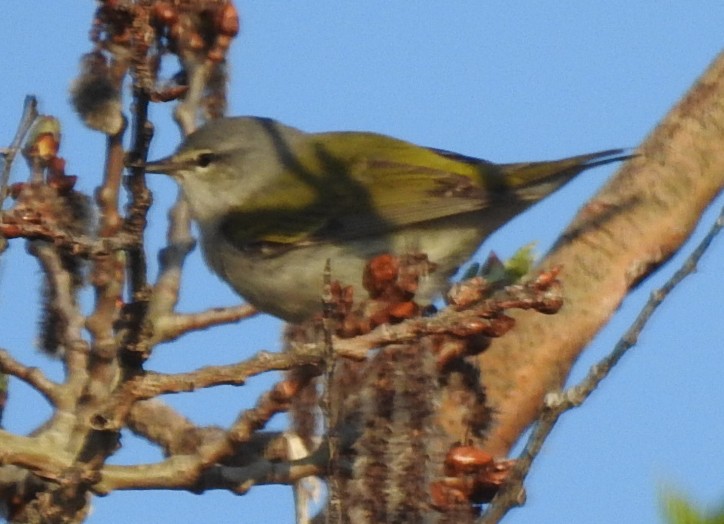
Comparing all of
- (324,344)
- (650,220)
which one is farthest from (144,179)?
(650,220)

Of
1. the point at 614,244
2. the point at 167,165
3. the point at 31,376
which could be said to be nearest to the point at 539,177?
the point at 614,244

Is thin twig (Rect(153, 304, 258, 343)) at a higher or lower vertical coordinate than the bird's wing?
lower

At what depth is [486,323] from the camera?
116 inches

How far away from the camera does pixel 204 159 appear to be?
19.2 ft

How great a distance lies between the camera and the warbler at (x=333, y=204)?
17.3ft

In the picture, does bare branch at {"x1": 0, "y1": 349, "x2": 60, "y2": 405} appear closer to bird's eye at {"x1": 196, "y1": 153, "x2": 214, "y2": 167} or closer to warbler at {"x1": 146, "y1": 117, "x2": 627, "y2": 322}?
warbler at {"x1": 146, "y1": 117, "x2": 627, "y2": 322}

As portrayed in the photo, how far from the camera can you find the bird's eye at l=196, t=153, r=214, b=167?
5.80 metres

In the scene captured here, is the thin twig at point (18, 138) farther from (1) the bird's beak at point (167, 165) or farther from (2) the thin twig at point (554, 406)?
(1) the bird's beak at point (167, 165)

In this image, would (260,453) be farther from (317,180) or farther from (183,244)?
(317,180)

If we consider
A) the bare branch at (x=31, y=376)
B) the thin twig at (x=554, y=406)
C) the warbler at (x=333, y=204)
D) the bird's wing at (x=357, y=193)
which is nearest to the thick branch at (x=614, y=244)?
the warbler at (x=333, y=204)

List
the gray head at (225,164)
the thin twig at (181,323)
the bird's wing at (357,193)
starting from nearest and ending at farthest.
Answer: the thin twig at (181,323), the bird's wing at (357,193), the gray head at (225,164)

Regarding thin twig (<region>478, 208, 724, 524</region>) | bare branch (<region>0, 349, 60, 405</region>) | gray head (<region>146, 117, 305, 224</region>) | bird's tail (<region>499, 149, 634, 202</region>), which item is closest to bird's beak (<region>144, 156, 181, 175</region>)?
gray head (<region>146, 117, 305, 224</region>)

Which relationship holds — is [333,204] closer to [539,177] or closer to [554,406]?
[539,177]

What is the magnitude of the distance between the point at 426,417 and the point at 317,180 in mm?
3105
